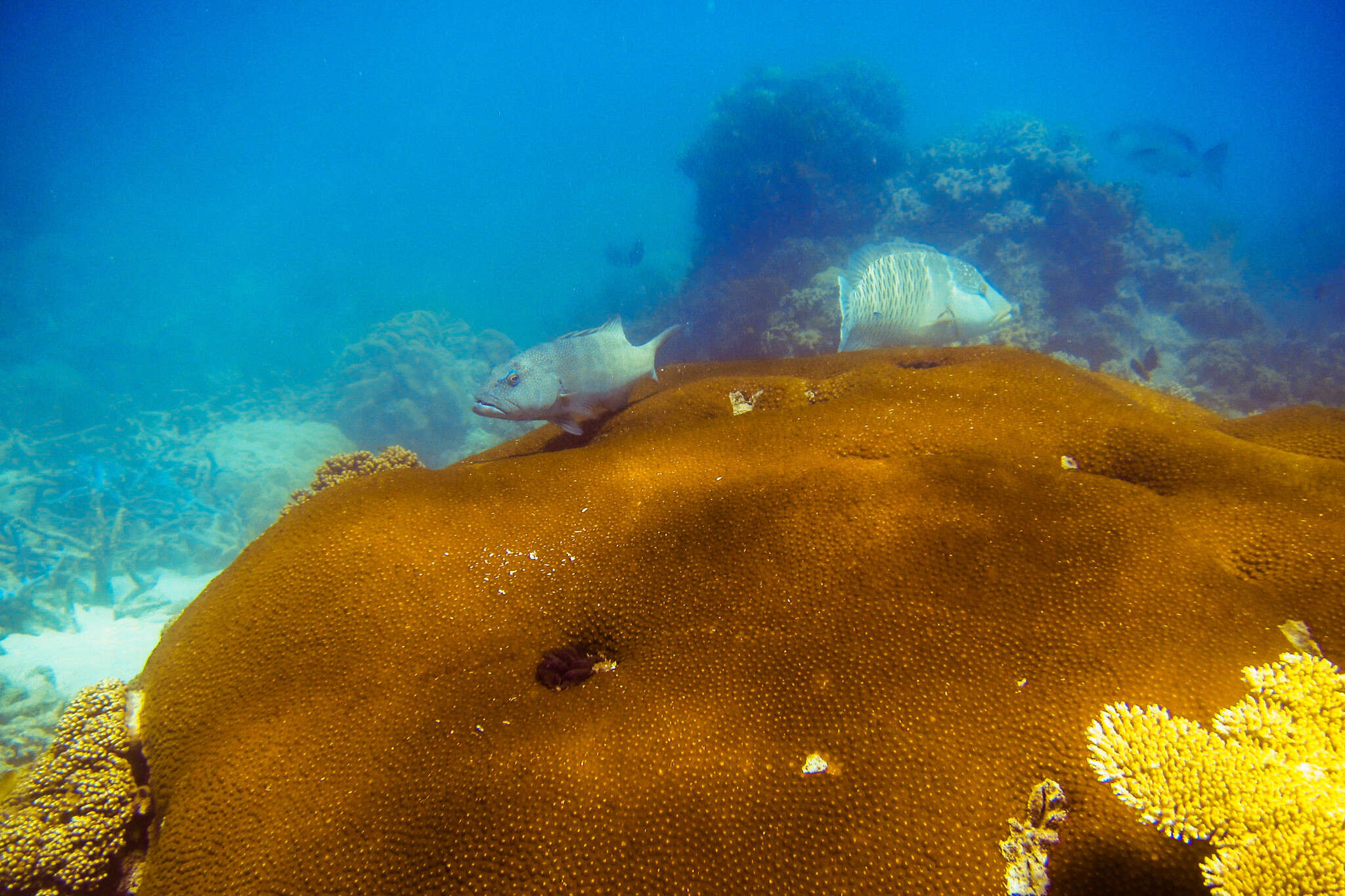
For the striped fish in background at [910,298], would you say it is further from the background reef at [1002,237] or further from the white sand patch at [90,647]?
the white sand patch at [90,647]

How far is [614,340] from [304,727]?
11.7 ft

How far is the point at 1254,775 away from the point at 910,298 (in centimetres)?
502

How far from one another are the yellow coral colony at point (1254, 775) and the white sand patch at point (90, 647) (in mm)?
12747

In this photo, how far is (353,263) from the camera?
170 ft

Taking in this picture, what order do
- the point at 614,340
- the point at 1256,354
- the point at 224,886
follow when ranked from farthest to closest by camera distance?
the point at 1256,354, the point at 614,340, the point at 224,886

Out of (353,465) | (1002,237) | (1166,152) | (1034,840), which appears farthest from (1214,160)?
(353,465)

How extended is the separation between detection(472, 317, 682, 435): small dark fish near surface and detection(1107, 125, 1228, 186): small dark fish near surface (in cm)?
3020

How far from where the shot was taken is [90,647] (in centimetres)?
925

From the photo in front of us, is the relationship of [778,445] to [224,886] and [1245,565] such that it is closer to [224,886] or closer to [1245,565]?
[1245,565]

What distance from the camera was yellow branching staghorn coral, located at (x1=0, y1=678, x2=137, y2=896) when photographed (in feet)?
7.47

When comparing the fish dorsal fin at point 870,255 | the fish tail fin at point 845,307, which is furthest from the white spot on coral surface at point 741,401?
the fish dorsal fin at point 870,255

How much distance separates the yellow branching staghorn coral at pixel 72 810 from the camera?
2275 millimetres

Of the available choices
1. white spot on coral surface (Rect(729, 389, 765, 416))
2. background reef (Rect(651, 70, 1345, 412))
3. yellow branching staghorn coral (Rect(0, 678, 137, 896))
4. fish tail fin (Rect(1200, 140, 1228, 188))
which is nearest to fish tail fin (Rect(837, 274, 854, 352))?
white spot on coral surface (Rect(729, 389, 765, 416))

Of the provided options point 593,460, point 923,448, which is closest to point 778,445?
point 923,448
